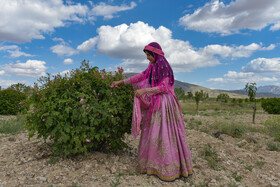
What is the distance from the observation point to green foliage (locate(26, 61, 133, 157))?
3.63 meters

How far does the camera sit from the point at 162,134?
3.63 m

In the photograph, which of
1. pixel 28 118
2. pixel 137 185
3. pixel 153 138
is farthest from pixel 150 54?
pixel 28 118

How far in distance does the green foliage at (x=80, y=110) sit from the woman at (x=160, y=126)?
32cm

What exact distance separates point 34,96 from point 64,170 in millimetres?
1430

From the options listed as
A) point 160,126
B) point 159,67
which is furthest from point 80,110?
point 159,67

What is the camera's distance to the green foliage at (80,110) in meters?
3.63

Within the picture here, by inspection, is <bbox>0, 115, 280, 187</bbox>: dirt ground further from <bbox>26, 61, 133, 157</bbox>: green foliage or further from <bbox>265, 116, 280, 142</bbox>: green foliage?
<bbox>265, 116, 280, 142</bbox>: green foliage

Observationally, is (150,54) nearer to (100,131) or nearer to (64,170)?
(100,131)

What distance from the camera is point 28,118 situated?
393 cm

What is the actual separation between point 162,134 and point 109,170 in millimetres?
1179

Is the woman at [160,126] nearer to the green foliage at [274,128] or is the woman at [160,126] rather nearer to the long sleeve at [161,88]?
the long sleeve at [161,88]

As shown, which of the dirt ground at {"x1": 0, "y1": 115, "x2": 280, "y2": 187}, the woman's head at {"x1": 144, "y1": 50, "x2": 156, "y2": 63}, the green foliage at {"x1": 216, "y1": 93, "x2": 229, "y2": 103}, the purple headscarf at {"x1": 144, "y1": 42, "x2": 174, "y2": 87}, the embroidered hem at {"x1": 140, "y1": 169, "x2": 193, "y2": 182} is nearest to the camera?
the dirt ground at {"x1": 0, "y1": 115, "x2": 280, "y2": 187}

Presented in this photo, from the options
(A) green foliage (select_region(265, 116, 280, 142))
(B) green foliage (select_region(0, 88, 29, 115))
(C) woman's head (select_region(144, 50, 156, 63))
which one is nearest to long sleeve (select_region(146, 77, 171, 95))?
(C) woman's head (select_region(144, 50, 156, 63))

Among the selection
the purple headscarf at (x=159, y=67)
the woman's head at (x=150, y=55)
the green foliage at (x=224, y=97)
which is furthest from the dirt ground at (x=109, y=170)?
the green foliage at (x=224, y=97)
